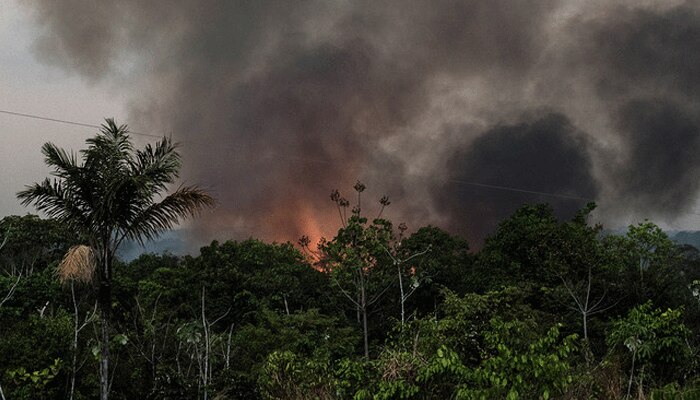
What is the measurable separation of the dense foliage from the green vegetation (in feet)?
0.21

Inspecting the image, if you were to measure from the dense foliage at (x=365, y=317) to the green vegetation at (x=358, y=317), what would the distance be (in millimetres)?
64

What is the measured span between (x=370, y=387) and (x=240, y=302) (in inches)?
1025

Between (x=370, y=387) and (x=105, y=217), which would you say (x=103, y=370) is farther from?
(x=370, y=387)

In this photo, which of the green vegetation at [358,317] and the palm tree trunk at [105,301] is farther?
the palm tree trunk at [105,301]

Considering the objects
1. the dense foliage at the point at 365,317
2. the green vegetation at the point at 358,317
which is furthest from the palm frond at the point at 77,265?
the dense foliage at the point at 365,317

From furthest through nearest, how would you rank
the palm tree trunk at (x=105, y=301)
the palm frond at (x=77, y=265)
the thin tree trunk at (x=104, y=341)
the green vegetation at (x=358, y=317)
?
the palm tree trunk at (x=105, y=301), the thin tree trunk at (x=104, y=341), the palm frond at (x=77, y=265), the green vegetation at (x=358, y=317)

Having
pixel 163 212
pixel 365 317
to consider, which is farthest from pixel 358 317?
pixel 163 212

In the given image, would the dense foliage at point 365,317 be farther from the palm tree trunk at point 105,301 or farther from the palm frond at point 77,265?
the palm frond at point 77,265

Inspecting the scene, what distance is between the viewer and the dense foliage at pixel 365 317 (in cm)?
927

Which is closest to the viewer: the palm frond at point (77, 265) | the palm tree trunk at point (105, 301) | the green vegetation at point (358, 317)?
the green vegetation at point (358, 317)

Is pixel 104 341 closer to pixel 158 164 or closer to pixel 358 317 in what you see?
pixel 158 164

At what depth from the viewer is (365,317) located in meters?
28.4

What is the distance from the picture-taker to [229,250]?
3744 cm

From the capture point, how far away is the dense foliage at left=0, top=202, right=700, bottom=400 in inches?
365
